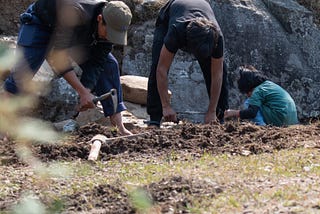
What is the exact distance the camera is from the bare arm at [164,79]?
22.9 ft

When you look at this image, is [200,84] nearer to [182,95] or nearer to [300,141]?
[182,95]

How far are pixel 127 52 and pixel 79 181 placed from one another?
5049mm

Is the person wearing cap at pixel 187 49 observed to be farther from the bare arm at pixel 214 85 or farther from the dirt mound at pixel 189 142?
the dirt mound at pixel 189 142

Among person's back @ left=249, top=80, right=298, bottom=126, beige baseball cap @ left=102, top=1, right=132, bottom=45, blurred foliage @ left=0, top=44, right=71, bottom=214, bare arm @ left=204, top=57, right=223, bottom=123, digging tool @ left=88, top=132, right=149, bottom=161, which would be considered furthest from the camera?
person's back @ left=249, top=80, right=298, bottom=126

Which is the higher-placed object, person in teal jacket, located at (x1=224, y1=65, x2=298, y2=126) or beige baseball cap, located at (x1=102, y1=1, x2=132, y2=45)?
beige baseball cap, located at (x1=102, y1=1, x2=132, y2=45)

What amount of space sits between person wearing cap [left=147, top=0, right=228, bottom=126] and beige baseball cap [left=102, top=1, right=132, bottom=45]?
0.92 meters

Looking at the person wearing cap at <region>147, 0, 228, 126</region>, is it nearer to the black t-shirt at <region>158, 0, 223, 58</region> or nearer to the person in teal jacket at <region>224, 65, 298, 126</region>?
the black t-shirt at <region>158, 0, 223, 58</region>

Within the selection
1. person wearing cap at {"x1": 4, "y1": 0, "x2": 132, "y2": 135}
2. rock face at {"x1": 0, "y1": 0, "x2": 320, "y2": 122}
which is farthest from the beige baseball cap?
rock face at {"x1": 0, "y1": 0, "x2": 320, "y2": 122}

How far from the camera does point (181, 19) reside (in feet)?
22.7

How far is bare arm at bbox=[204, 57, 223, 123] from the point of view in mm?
7145

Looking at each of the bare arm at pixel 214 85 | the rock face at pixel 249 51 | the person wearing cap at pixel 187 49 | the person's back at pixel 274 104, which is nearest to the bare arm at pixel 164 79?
the person wearing cap at pixel 187 49

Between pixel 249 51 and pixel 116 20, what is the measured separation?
4.26m

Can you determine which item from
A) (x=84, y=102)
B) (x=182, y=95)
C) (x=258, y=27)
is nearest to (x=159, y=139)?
(x=84, y=102)

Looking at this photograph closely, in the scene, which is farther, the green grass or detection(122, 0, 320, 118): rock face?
detection(122, 0, 320, 118): rock face
